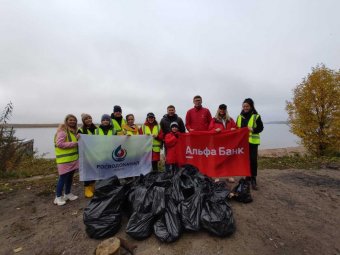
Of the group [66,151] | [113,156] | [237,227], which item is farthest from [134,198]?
[66,151]

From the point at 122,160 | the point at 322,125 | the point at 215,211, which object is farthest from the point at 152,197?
the point at 322,125

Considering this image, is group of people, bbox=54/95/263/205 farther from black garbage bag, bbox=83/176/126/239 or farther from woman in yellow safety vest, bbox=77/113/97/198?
black garbage bag, bbox=83/176/126/239

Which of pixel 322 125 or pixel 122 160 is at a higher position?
pixel 322 125

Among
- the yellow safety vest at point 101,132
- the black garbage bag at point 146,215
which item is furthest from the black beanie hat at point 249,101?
the yellow safety vest at point 101,132

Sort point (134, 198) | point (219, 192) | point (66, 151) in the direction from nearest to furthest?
point (134, 198), point (219, 192), point (66, 151)

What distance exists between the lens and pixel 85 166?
14.4 ft

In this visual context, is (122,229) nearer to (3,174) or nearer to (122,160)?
(122,160)

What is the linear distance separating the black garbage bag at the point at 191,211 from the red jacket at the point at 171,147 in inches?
67.3

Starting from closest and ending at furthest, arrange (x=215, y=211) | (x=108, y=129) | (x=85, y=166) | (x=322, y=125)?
(x=215, y=211), (x=85, y=166), (x=108, y=129), (x=322, y=125)

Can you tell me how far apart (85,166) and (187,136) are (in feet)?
7.42

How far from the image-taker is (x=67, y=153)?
414 cm

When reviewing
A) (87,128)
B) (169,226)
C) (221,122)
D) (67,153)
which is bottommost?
(169,226)

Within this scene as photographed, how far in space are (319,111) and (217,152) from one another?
986 centimetres

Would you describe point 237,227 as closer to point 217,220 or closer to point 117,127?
point 217,220
